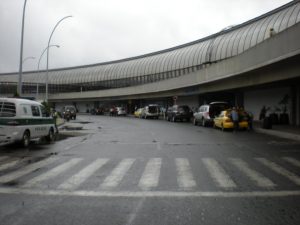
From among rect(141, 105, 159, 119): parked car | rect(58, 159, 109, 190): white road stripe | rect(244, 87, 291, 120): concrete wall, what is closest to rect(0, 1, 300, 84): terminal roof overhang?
rect(244, 87, 291, 120): concrete wall

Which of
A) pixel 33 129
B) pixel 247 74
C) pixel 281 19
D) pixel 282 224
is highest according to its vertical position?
pixel 281 19

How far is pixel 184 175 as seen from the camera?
9.73 meters

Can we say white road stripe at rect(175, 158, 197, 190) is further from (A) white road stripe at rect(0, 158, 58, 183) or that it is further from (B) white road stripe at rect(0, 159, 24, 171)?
(B) white road stripe at rect(0, 159, 24, 171)

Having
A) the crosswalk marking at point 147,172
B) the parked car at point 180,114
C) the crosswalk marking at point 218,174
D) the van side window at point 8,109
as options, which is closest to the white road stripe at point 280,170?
the crosswalk marking at point 147,172

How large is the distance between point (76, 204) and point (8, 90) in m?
131

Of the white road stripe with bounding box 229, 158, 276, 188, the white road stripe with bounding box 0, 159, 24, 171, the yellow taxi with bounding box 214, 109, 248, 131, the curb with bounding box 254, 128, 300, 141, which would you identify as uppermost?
the yellow taxi with bounding box 214, 109, 248, 131

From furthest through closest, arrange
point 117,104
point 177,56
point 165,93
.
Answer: point 117,104 → point 177,56 → point 165,93

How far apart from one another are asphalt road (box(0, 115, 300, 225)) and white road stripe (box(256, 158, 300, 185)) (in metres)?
0.02

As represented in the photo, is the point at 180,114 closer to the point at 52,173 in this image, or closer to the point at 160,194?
the point at 52,173

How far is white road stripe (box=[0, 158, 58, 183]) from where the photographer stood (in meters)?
9.47

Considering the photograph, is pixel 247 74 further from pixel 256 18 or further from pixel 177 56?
pixel 177 56

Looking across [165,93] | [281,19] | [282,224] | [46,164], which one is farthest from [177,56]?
[282,224]

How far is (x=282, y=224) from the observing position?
18.5ft

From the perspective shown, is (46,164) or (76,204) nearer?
(76,204)
